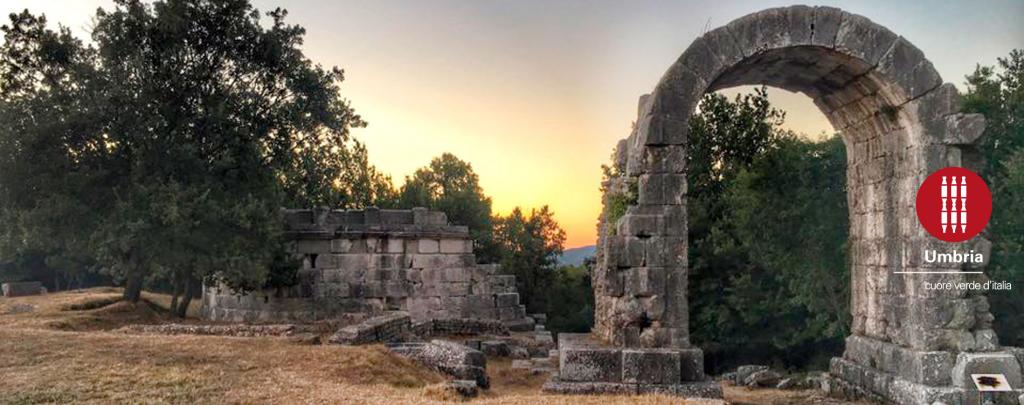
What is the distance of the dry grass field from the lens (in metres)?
9.64

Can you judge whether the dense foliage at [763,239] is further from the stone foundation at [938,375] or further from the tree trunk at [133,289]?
the tree trunk at [133,289]

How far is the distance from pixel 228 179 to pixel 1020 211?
20.9 meters

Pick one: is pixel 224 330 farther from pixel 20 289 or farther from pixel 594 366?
pixel 20 289

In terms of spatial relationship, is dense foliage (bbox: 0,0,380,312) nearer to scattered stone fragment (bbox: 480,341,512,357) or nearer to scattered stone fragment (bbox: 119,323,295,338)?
scattered stone fragment (bbox: 119,323,295,338)

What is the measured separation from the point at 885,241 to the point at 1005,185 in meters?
11.8

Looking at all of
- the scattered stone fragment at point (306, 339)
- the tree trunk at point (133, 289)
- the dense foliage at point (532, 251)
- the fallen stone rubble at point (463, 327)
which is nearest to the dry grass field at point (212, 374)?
the scattered stone fragment at point (306, 339)

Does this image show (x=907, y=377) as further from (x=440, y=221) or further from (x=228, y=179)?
(x=228, y=179)

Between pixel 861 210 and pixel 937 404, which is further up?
pixel 861 210

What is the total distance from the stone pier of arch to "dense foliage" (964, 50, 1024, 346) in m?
10.9

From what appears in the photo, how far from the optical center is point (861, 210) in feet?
38.3

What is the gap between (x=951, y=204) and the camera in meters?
10.1

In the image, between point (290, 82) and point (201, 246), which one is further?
point (290, 82)

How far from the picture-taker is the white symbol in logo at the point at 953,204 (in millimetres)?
10055

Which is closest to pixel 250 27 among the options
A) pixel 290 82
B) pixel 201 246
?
pixel 290 82
